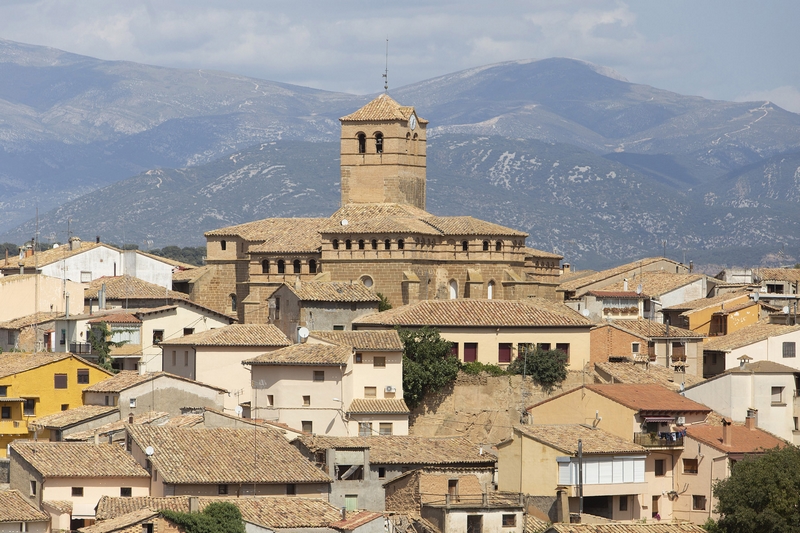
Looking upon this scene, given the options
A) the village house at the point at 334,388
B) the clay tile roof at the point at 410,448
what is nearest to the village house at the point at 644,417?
the clay tile roof at the point at 410,448

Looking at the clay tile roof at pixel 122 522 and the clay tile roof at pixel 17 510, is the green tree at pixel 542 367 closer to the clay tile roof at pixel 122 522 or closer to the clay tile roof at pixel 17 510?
the clay tile roof at pixel 122 522

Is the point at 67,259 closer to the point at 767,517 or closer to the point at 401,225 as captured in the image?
the point at 401,225

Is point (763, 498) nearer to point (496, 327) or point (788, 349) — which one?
point (496, 327)

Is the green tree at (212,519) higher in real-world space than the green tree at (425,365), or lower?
lower

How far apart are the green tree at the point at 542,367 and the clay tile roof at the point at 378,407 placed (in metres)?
5.21

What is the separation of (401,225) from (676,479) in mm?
23138

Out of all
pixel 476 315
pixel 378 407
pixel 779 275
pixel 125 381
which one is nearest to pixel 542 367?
pixel 476 315

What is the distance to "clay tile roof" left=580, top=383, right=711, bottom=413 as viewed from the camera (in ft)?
185

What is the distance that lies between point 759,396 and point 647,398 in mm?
4849

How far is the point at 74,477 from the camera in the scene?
49781mm

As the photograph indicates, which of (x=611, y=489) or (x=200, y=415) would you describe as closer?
(x=611, y=489)

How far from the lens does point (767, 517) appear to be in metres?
47.3

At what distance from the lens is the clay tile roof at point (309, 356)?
59562 millimetres

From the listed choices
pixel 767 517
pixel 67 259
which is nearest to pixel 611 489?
pixel 767 517
